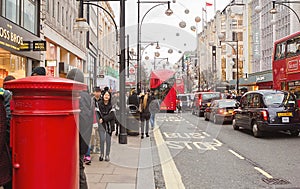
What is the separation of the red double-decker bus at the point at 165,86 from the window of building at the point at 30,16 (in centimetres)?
1256

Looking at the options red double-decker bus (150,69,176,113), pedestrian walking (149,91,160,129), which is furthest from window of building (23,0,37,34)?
red double-decker bus (150,69,176,113)

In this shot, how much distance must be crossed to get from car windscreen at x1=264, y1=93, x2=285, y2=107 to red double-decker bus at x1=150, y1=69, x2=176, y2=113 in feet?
50.6

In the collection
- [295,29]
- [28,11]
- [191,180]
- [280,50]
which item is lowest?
[191,180]

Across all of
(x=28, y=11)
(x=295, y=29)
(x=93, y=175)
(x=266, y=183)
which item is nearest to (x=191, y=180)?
(x=266, y=183)

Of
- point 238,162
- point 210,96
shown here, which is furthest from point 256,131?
point 210,96

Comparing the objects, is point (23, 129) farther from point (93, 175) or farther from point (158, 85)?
point (158, 85)

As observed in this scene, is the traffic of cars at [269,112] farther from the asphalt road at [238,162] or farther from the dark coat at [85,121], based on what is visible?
the dark coat at [85,121]

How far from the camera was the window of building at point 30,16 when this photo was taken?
15734mm

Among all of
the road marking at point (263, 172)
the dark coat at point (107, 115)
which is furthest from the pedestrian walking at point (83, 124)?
the road marking at point (263, 172)

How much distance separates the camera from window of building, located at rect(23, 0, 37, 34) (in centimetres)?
1573

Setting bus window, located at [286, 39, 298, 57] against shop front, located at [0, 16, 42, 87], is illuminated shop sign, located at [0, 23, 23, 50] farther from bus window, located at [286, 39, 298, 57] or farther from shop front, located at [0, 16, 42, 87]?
bus window, located at [286, 39, 298, 57]

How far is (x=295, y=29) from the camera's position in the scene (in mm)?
34312

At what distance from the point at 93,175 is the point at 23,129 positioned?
13.6 feet

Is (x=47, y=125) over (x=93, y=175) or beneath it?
over
